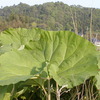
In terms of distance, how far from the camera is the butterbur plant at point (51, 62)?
493 millimetres

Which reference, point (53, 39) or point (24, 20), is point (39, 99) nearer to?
point (53, 39)

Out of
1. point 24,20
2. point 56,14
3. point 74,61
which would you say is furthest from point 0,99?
point 56,14

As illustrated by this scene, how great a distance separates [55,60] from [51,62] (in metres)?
0.01

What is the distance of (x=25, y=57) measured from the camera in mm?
560

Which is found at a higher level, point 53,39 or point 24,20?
point 53,39

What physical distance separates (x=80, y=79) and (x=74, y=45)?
0.12m

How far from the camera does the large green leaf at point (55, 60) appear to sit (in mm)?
496

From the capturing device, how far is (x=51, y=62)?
1.83ft

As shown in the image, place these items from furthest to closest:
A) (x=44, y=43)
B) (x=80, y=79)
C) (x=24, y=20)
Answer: (x=24, y=20) → (x=44, y=43) → (x=80, y=79)

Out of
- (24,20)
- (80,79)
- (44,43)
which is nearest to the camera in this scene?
(80,79)

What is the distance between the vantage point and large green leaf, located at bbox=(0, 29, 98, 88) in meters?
0.50

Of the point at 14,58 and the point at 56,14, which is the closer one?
the point at 14,58

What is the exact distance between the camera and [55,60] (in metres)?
0.56

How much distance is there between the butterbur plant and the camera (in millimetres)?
493
